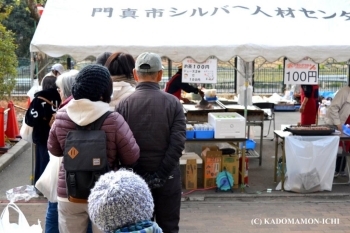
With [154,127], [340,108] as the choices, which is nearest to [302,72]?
[340,108]

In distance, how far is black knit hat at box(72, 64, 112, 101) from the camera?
3.15 metres

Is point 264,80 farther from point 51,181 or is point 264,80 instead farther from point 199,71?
point 51,181

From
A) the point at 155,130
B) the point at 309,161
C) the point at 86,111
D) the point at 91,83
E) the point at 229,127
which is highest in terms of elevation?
the point at 91,83

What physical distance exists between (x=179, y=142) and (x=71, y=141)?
858mm

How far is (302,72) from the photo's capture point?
6746mm

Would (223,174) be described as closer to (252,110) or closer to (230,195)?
(230,195)

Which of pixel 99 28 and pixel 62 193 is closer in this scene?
pixel 62 193

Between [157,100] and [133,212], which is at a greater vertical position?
[157,100]

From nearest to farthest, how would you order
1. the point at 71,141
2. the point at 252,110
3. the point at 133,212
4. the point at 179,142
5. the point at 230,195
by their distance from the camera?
the point at 133,212
the point at 71,141
the point at 179,142
the point at 230,195
the point at 252,110

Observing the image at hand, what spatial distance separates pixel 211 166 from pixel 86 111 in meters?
4.00

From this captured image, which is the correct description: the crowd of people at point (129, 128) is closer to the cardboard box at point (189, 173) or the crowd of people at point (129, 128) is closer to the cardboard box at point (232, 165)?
the cardboard box at point (189, 173)

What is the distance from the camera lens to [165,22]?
725 centimetres

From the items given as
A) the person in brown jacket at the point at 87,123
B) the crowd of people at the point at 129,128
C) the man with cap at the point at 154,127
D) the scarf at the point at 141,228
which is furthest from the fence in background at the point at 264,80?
the scarf at the point at 141,228

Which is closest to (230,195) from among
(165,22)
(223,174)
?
(223,174)
